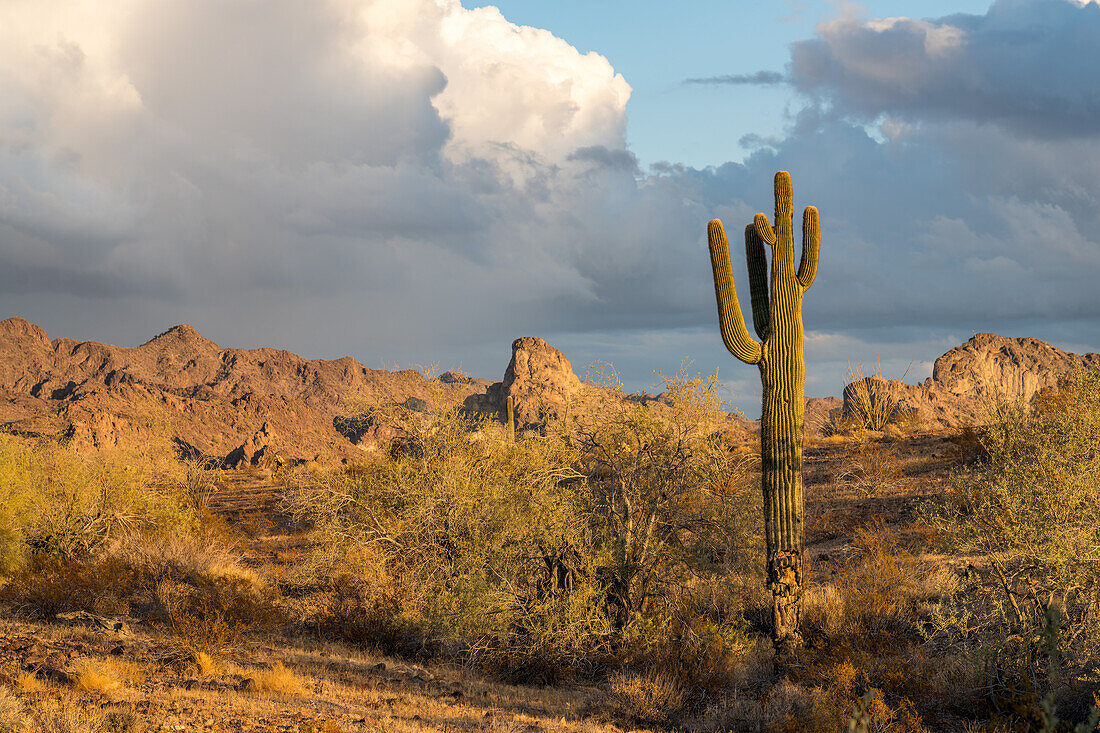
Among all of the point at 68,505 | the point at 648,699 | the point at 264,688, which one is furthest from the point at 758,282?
the point at 68,505

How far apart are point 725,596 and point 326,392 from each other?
135082 millimetres

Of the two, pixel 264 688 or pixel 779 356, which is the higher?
pixel 779 356

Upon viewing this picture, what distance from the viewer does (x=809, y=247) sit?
12.5 meters

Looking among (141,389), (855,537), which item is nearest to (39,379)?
(141,389)

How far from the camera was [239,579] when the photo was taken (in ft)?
48.8

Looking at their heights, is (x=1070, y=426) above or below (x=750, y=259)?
below

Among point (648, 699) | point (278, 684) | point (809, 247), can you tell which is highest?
point (809, 247)

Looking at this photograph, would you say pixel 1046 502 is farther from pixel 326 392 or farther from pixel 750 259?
pixel 326 392

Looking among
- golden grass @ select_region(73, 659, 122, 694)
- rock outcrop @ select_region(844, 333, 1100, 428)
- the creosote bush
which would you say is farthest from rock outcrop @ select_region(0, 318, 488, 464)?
rock outcrop @ select_region(844, 333, 1100, 428)

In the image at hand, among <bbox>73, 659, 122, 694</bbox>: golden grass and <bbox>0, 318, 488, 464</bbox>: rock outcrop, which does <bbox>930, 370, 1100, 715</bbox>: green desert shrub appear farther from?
<bbox>73, 659, 122, 694</bbox>: golden grass

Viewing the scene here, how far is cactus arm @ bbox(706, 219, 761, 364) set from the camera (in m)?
12.0

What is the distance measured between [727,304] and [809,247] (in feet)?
5.77

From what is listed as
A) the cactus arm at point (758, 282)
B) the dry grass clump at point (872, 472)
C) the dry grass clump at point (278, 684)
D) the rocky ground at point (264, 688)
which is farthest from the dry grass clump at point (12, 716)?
the dry grass clump at point (872, 472)

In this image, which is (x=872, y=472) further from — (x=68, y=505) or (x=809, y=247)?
(x=68, y=505)
